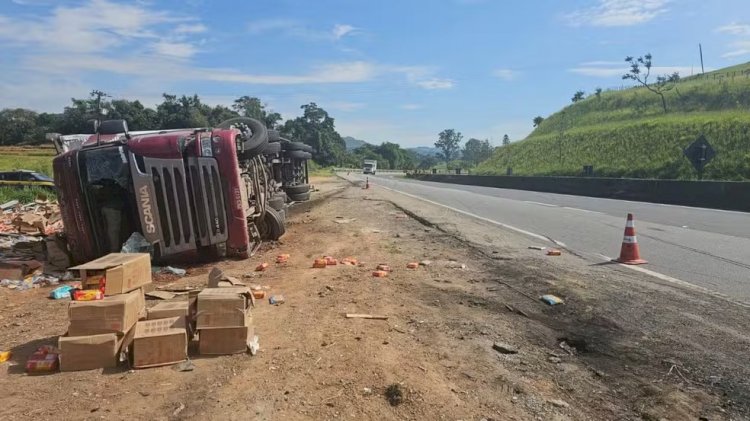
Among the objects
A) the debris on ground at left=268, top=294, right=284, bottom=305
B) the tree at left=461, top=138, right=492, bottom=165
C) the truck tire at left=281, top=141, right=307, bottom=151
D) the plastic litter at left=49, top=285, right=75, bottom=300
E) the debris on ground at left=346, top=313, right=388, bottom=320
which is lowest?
the debris on ground at left=346, top=313, right=388, bottom=320

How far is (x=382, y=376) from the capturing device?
409cm

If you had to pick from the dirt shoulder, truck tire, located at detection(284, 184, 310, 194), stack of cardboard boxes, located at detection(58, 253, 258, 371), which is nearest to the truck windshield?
the dirt shoulder

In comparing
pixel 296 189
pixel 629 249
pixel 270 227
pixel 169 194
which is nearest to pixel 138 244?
pixel 169 194

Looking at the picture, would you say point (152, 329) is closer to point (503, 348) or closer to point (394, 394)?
point (394, 394)

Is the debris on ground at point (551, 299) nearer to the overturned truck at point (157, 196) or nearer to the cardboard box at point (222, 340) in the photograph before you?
the cardboard box at point (222, 340)

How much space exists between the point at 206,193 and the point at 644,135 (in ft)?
180

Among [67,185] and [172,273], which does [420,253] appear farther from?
[67,185]

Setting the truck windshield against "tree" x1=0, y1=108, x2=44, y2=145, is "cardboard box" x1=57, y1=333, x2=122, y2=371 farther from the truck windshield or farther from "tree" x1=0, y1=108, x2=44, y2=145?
"tree" x1=0, y1=108, x2=44, y2=145

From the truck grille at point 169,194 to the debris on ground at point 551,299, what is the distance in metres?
5.18

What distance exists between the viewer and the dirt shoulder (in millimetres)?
3699

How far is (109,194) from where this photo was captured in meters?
8.52

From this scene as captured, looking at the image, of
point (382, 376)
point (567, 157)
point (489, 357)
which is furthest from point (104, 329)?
point (567, 157)

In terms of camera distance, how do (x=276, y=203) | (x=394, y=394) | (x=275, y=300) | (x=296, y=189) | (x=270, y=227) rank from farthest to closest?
(x=296, y=189) → (x=276, y=203) → (x=270, y=227) → (x=275, y=300) → (x=394, y=394)

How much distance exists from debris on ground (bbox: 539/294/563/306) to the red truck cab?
15.3 ft
